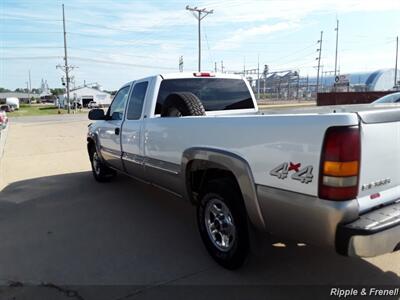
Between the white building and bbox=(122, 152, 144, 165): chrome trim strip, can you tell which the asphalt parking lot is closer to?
bbox=(122, 152, 144, 165): chrome trim strip

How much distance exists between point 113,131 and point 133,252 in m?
2.59

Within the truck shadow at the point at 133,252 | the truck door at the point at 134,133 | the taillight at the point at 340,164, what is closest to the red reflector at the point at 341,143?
the taillight at the point at 340,164

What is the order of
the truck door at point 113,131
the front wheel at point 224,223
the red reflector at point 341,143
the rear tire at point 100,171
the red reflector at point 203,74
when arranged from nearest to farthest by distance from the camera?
the red reflector at point 341,143 < the front wheel at point 224,223 < the red reflector at point 203,74 < the truck door at point 113,131 < the rear tire at point 100,171

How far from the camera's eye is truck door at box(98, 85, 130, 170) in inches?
235

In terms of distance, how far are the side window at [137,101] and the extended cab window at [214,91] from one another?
1.06 feet

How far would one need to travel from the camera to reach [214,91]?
5.54m

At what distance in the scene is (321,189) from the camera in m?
2.51

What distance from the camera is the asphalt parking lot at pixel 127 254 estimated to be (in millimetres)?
3400

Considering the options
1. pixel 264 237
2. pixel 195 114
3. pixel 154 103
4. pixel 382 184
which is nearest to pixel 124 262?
pixel 264 237

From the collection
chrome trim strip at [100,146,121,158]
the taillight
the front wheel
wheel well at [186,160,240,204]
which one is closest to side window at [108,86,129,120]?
Answer: chrome trim strip at [100,146,121,158]

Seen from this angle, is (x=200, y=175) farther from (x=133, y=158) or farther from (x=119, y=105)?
(x=119, y=105)

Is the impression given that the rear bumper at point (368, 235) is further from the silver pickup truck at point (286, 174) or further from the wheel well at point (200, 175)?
the wheel well at point (200, 175)

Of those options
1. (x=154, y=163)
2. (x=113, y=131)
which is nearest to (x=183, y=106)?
(x=154, y=163)

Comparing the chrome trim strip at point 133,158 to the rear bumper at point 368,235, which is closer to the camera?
the rear bumper at point 368,235
